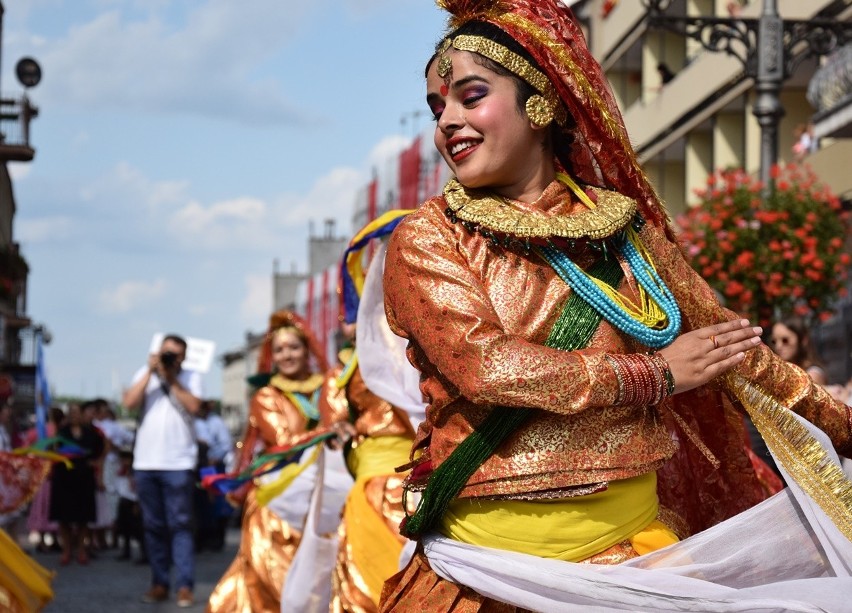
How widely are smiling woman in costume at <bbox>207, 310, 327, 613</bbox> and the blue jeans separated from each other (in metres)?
0.83

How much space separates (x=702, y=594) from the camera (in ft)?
11.0

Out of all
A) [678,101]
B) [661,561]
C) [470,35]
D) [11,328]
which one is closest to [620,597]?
[661,561]

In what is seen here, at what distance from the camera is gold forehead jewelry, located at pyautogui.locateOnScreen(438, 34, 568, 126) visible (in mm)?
3650

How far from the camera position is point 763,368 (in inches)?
148

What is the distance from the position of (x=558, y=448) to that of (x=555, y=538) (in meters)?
0.20

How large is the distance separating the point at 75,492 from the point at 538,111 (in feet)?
47.0

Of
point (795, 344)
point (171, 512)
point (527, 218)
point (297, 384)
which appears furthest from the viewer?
point (171, 512)

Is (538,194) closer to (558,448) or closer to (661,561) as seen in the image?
(558,448)

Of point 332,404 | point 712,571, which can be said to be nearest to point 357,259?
point 332,404

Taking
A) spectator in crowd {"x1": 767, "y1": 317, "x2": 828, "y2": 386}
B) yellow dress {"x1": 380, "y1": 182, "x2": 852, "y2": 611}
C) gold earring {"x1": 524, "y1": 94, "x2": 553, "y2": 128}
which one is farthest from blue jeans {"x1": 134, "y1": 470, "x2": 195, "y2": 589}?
gold earring {"x1": 524, "y1": 94, "x2": 553, "y2": 128}

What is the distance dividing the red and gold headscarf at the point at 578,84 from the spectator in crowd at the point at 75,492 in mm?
12958

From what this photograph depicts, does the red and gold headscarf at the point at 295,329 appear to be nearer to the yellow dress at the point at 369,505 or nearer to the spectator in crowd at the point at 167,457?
the spectator in crowd at the point at 167,457

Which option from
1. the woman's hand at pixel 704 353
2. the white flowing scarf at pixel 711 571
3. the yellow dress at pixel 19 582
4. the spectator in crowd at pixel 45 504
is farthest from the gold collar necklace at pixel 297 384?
the spectator in crowd at pixel 45 504

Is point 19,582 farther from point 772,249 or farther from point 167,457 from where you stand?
point 772,249
